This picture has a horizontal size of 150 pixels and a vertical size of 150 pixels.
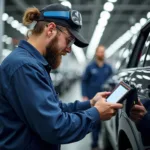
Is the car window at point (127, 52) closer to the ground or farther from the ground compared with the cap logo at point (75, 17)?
closer to the ground

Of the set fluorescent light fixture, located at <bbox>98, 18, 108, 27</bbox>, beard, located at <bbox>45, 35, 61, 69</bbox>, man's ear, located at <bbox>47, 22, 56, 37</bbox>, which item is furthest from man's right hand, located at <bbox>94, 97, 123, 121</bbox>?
fluorescent light fixture, located at <bbox>98, 18, 108, 27</bbox>

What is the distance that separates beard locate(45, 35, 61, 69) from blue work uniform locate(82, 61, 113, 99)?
12.1ft

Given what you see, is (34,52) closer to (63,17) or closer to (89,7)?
(63,17)

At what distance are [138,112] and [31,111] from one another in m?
0.78

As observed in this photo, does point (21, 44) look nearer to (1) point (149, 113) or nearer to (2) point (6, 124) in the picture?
(2) point (6, 124)

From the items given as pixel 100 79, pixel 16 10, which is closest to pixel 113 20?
pixel 16 10

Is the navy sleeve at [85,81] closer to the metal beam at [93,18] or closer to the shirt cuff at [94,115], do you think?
the shirt cuff at [94,115]

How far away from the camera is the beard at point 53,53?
205 centimetres

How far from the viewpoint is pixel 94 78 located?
5906mm

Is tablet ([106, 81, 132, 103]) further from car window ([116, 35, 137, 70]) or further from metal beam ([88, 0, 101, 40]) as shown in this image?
metal beam ([88, 0, 101, 40])

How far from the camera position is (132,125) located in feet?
7.66

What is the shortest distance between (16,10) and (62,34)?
654 inches

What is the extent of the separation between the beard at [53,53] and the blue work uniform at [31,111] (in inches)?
2.6

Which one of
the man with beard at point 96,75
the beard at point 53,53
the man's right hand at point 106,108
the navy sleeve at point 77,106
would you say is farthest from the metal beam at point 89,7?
the man's right hand at point 106,108
